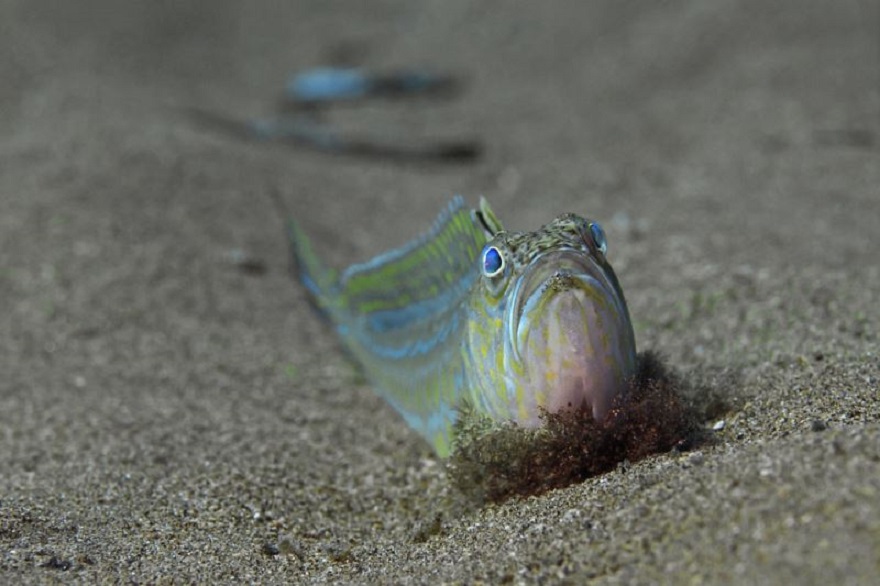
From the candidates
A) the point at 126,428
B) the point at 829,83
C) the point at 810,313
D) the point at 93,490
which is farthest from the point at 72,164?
the point at 829,83

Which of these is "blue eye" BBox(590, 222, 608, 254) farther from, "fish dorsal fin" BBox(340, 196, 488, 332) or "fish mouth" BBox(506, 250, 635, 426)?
"fish dorsal fin" BBox(340, 196, 488, 332)

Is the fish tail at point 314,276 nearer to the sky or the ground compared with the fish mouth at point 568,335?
nearer to the sky

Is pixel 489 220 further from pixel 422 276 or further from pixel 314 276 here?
pixel 314 276

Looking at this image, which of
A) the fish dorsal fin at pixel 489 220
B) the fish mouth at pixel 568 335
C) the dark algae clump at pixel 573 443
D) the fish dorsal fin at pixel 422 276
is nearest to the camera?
the fish mouth at pixel 568 335

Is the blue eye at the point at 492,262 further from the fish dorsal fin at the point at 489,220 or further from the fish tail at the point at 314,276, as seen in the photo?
the fish tail at the point at 314,276

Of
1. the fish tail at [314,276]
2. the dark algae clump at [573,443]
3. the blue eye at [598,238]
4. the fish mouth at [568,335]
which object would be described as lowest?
the dark algae clump at [573,443]

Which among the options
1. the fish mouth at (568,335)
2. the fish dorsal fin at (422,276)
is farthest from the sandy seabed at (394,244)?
the fish dorsal fin at (422,276)

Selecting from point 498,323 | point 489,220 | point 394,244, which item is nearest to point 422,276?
point 489,220

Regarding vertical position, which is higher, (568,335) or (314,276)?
(314,276)
